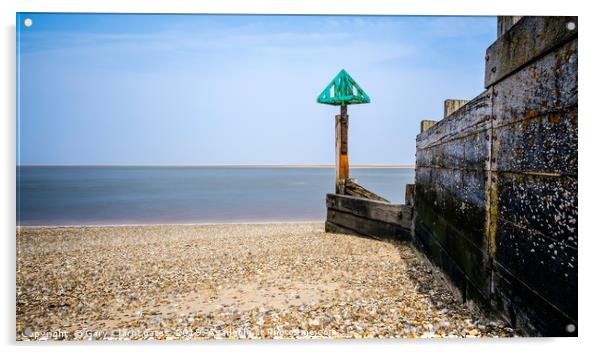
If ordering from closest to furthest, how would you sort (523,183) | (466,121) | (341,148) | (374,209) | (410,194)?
(523,183), (466,121), (410,194), (374,209), (341,148)

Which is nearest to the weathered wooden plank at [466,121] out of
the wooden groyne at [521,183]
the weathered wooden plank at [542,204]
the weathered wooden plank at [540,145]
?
the wooden groyne at [521,183]

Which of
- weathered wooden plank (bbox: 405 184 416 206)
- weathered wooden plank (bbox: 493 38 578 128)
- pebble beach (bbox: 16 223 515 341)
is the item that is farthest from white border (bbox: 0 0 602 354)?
weathered wooden plank (bbox: 405 184 416 206)

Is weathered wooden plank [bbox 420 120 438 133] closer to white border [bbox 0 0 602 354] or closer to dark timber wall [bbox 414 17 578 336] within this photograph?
dark timber wall [bbox 414 17 578 336]

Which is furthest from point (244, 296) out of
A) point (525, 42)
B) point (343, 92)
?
point (343, 92)

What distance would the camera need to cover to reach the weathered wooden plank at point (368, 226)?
617 centimetres

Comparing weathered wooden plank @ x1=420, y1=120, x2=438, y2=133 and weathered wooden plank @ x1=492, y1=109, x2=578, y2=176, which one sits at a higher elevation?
weathered wooden plank @ x1=420, y1=120, x2=438, y2=133

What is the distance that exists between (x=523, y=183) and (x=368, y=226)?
183 inches

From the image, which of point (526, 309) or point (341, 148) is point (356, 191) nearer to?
point (341, 148)

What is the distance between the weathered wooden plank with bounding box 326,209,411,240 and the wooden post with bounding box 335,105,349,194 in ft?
2.18

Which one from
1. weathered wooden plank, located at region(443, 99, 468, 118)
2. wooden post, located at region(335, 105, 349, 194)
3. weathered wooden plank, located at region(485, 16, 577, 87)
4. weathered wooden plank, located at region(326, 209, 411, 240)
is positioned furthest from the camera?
wooden post, located at region(335, 105, 349, 194)

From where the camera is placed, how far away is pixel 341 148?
859 cm

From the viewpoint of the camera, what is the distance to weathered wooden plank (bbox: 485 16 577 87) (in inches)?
77.9

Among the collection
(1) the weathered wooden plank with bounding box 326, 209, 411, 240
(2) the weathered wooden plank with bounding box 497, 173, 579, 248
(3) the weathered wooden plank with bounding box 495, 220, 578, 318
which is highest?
(2) the weathered wooden plank with bounding box 497, 173, 579, 248

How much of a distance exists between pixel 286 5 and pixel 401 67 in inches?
66.4
